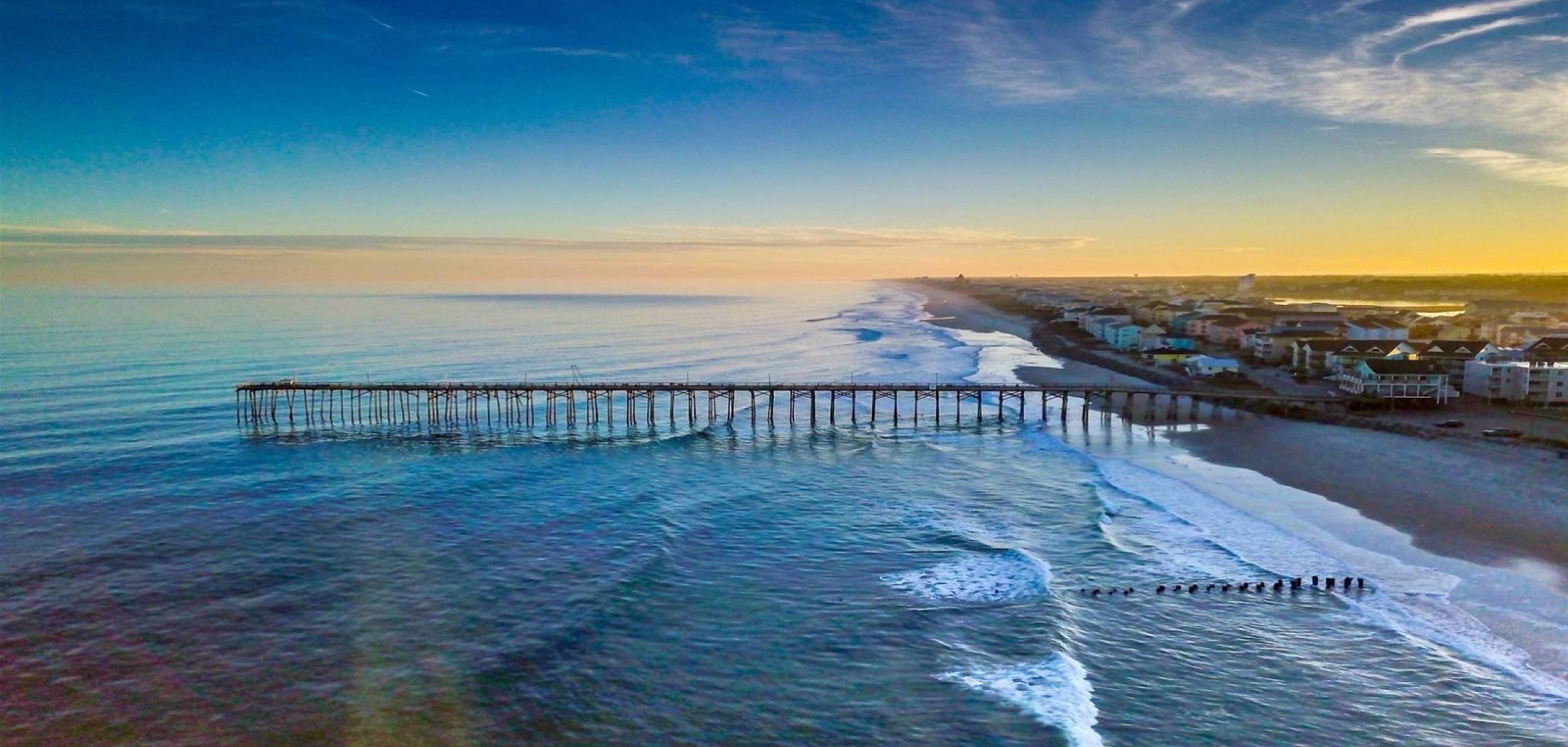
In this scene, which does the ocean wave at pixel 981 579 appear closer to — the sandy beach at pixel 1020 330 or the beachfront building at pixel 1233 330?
the sandy beach at pixel 1020 330

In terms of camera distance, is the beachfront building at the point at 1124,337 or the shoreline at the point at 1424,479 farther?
the beachfront building at the point at 1124,337

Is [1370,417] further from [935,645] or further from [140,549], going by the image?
[140,549]

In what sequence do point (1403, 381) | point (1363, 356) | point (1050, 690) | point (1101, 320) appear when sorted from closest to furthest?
point (1050, 690) → point (1403, 381) → point (1363, 356) → point (1101, 320)

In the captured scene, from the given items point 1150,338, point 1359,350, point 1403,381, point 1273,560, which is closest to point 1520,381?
point 1403,381

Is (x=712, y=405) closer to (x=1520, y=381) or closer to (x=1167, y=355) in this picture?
(x=1167, y=355)

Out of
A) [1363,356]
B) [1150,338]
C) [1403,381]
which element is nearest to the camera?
[1403,381]

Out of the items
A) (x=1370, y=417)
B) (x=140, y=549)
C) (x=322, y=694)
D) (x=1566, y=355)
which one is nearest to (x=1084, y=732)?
(x=322, y=694)

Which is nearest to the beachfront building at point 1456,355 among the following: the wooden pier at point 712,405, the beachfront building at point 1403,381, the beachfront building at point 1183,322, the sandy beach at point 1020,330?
the beachfront building at point 1403,381
